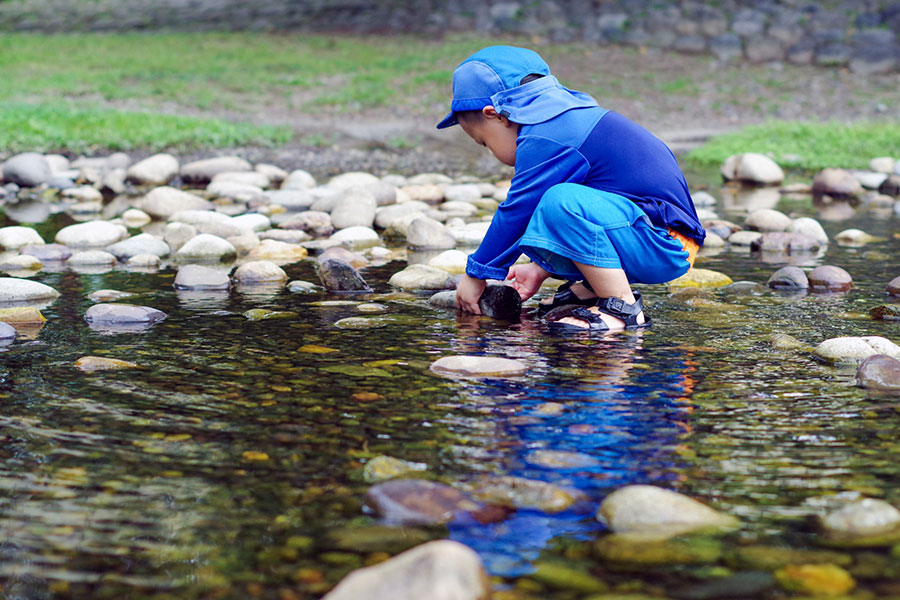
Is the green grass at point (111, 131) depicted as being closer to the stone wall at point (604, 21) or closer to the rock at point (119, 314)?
the rock at point (119, 314)

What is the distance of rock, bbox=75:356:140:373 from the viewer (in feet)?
8.28

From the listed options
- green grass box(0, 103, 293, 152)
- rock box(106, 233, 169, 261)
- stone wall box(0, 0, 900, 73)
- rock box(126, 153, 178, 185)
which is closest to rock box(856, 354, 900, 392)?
rock box(106, 233, 169, 261)

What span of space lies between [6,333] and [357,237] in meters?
2.41

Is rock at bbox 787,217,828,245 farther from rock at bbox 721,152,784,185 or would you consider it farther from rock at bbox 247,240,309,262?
rock at bbox 721,152,784,185

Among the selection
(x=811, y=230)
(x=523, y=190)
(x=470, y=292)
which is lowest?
(x=811, y=230)

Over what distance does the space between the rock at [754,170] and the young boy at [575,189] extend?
5.34 meters

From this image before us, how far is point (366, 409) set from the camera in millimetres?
2211

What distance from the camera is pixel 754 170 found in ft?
26.6

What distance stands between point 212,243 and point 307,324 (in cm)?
164

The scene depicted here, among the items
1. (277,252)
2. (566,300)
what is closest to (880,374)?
(566,300)

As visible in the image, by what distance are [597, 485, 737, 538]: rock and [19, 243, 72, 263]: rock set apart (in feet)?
11.7

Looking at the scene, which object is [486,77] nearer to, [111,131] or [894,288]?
[894,288]

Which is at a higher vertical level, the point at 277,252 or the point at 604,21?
the point at 604,21

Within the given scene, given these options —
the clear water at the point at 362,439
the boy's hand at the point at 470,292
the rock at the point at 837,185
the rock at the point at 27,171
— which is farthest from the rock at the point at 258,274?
the rock at the point at 837,185
